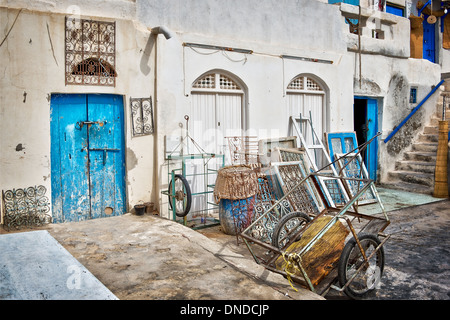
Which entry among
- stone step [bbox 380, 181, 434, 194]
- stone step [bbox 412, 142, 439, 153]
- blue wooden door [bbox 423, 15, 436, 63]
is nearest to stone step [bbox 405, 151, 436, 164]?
stone step [bbox 412, 142, 439, 153]

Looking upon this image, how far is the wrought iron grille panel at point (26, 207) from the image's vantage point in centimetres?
627

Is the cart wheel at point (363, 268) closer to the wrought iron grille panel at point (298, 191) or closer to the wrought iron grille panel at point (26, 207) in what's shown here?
the wrought iron grille panel at point (298, 191)

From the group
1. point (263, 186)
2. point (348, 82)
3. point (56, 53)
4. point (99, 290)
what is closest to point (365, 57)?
point (348, 82)

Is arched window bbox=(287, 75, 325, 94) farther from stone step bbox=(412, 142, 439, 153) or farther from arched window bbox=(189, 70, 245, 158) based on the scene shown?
stone step bbox=(412, 142, 439, 153)

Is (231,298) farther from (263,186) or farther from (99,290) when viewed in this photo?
(263,186)

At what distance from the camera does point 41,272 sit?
3.81 metres

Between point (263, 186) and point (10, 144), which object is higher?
point (10, 144)

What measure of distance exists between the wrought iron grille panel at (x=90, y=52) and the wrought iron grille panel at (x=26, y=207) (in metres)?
1.95

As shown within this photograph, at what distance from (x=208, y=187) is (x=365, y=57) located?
6.35 metres

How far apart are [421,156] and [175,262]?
944 centimetres

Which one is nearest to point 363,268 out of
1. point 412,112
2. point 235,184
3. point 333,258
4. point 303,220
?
point 333,258

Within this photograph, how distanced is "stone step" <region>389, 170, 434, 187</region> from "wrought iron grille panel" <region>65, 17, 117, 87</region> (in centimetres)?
870

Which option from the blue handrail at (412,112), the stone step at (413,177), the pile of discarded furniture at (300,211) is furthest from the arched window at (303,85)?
the stone step at (413,177)

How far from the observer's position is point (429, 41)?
17797mm
